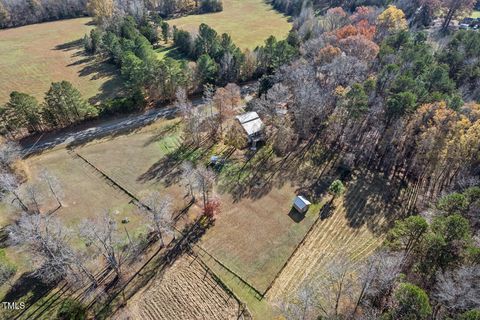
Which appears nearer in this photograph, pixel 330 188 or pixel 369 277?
pixel 369 277

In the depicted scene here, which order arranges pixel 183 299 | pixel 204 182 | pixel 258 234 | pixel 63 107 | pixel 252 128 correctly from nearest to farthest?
pixel 183 299 < pixel 258 234 < pixel 204 182 < pixel 252 128 < pixel 63 107

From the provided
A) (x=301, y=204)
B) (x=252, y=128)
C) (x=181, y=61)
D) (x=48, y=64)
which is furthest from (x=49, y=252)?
(x=48, y=64)

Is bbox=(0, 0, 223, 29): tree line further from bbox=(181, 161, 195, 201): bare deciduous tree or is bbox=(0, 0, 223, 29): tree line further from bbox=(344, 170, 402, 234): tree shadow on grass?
bbox=(344, 170, 402, 234): tree shadow on grass

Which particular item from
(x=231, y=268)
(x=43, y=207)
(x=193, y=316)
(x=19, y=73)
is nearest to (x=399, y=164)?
(x=231, y=268)

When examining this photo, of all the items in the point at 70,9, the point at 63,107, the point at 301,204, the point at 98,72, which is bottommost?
the point at 301,204

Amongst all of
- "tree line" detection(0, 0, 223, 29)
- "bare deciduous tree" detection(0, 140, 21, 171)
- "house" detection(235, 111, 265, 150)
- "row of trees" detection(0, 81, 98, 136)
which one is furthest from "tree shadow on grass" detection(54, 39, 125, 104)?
"house" detection(235, 111, 265, 150)

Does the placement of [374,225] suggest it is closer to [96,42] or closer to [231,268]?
[231,268]

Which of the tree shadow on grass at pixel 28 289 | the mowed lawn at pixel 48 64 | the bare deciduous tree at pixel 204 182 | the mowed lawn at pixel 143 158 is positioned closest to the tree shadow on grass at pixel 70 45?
the mowed lawn at pixel 48 64

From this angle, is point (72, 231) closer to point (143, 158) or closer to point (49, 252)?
point (49, 252)
